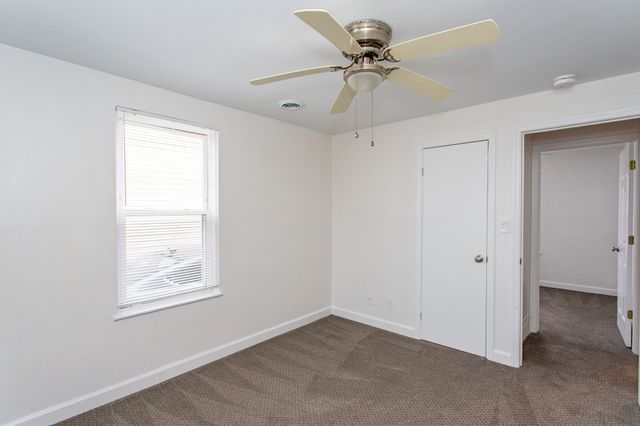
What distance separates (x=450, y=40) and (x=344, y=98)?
0.82m

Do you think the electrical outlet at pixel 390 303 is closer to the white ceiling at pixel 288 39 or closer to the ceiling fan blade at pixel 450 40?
the white ceiling at pixel 288 39

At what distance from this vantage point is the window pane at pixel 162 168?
102 inches

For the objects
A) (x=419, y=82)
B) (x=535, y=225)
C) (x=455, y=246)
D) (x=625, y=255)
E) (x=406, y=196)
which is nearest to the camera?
(x=419, y=82)

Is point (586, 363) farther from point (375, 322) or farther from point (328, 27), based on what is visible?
point (328, 27)

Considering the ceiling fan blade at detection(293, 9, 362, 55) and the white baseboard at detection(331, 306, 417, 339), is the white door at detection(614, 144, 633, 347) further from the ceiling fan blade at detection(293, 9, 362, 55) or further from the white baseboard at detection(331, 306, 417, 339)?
the ceiling fan blade at detection(293, 9, 362, 55)

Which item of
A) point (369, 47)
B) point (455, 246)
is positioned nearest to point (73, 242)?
point (369, 47)

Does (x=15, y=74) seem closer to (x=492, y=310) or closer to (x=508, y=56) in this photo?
(x=508, y=56)

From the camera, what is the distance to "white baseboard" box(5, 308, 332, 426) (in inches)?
Answer: 85.0

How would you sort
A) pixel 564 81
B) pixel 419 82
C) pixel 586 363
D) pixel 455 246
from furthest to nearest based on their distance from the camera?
pixel 455 246 → pixel 586 363 → pixel 564 81 → pixel 419 82

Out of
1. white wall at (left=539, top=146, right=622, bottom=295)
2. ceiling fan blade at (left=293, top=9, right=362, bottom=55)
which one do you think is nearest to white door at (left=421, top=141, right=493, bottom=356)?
ceiling fan blade at (left=293, top=9, right=362, bottom=55)

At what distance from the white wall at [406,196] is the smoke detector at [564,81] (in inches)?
6.9

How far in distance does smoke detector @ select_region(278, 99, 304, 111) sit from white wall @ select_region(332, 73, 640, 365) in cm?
118

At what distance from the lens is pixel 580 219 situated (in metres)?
5.54

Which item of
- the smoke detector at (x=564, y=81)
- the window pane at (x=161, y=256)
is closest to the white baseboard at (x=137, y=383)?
the window pane at (x=161, y=256)
